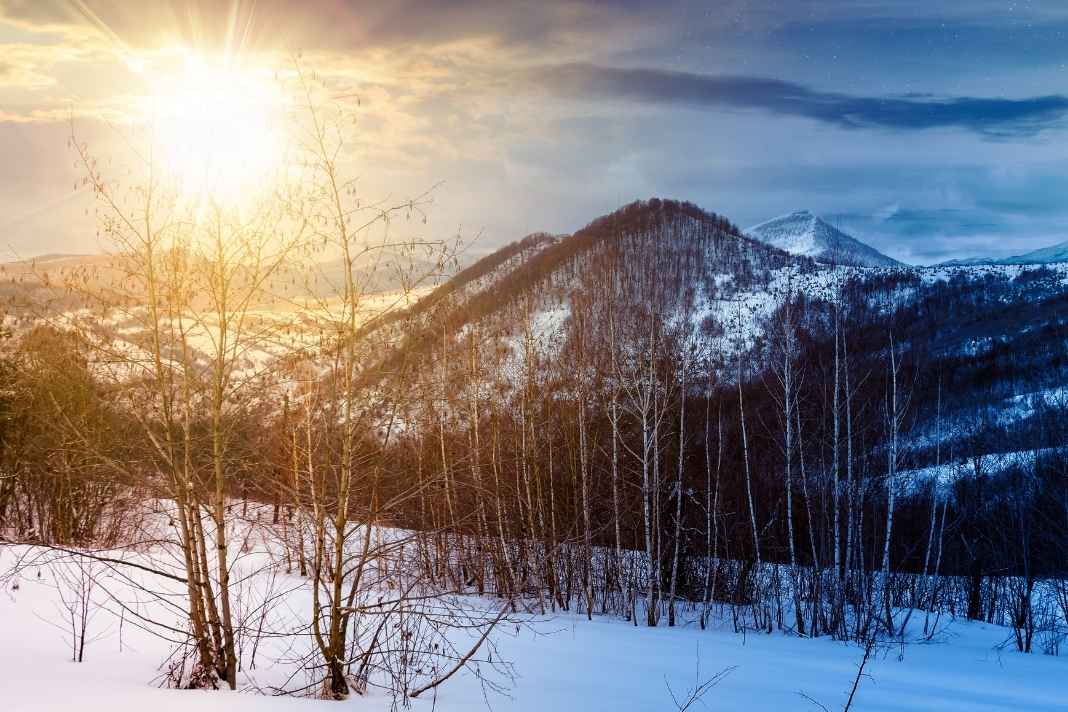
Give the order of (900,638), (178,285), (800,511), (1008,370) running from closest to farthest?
(178,285) < (900,638) < (800,511) < (1008,370)

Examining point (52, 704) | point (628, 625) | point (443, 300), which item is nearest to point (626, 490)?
point (628, 625)

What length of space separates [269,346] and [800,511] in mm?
40686

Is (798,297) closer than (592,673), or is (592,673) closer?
(592,673)

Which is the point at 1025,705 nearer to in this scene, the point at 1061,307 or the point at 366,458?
the point at 366,458

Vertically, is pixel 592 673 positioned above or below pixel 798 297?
below

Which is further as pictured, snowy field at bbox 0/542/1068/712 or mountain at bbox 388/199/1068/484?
mountain at bbox 388/199/1068/484

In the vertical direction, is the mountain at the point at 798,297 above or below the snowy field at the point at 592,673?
above

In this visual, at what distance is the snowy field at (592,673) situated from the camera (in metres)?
6.95

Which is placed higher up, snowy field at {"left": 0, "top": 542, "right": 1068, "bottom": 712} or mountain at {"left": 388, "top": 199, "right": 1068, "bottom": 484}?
mountain at {"left": 388, "top": 199, "right": 1068, "bottom": 484}

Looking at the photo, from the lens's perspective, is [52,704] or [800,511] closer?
[52,704]

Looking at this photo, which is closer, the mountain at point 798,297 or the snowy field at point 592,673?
the snowy field at point 592,673

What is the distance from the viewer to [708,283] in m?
135

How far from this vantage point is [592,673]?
11094 millimetres

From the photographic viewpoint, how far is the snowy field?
6.95m
